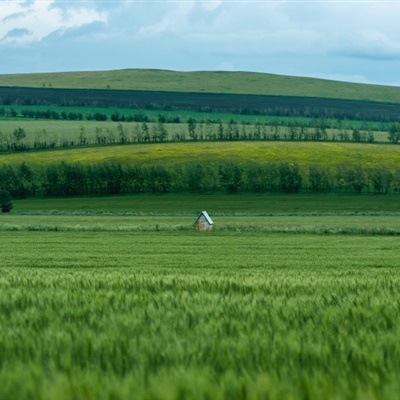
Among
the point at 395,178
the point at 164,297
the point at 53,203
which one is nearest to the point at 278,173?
the point at 395,178

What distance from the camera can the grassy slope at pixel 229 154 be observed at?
128 metres

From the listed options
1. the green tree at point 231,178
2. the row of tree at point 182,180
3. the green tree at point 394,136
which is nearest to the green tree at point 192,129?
the green tree at point 394,136

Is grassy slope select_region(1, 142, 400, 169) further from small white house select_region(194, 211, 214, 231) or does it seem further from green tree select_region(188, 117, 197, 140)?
small white house select_region(194, 211, 214, 231)

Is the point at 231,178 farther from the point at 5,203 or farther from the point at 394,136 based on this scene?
the point at 394,136

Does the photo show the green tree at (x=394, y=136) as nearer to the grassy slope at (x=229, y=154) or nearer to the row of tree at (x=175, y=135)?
the row of tree at (x=175, y=135)

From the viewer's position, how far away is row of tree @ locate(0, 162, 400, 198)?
11050 cm

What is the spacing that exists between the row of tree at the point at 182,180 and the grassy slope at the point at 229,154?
11.9 m

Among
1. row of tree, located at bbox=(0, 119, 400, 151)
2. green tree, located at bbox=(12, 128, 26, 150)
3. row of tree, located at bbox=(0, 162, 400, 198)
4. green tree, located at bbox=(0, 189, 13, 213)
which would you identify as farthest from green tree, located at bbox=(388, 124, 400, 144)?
green tree, located at bbox=(0, 189, 13, 213)

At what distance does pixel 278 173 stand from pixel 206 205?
2354 cm

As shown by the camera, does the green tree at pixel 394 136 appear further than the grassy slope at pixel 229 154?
Yes

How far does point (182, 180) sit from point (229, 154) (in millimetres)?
23150

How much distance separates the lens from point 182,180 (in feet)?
370

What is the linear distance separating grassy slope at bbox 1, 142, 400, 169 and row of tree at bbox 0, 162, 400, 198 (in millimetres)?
11947

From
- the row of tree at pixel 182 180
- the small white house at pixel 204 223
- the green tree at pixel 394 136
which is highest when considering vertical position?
the small white house at pixel 204 223
